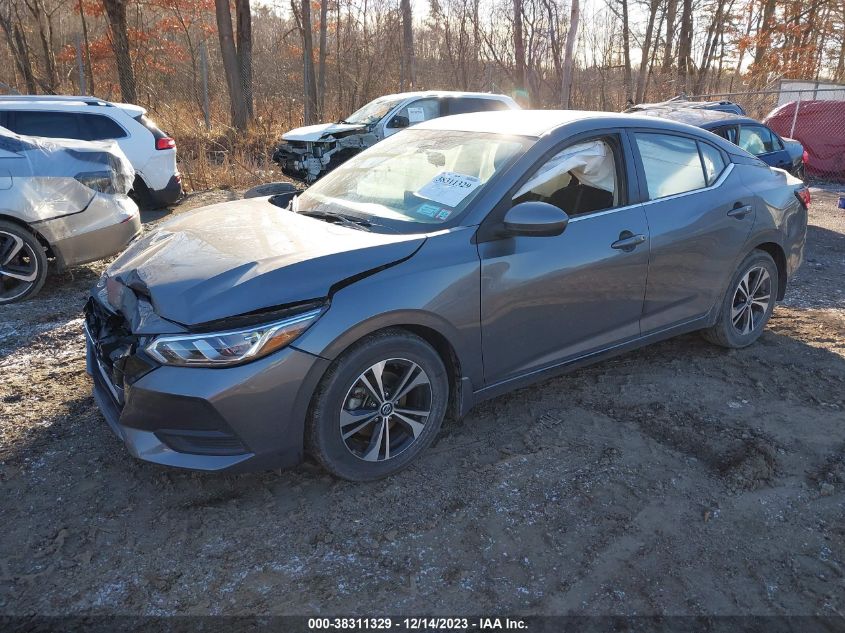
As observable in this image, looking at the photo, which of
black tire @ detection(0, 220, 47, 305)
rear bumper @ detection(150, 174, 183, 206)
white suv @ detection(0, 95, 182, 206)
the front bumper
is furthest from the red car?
the front bumper

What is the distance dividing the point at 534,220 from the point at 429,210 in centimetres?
56

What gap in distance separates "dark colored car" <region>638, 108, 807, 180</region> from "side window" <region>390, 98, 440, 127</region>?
11.7 feet

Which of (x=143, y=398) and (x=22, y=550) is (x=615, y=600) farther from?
(x=22, y=550)

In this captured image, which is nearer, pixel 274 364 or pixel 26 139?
pixel 274 364

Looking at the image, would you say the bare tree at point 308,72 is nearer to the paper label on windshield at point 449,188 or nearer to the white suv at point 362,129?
the white suv at point 362,129

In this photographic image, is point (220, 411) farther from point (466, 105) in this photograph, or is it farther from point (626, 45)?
point (626, 45)

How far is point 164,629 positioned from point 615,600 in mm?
1593

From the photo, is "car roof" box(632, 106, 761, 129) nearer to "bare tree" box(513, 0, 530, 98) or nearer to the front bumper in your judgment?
the front bumper

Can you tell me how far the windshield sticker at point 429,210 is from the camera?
3219 millimetres

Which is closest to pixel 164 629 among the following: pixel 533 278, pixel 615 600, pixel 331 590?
pixel 331 590

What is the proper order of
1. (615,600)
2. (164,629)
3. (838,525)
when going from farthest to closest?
1. (838,525)
2. (615,600)
3. (164,629)

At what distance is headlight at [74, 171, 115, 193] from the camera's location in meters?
5.54

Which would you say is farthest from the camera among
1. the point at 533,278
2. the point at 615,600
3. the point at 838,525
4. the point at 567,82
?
the point at 567,82

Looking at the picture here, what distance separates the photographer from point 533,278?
3211mm
